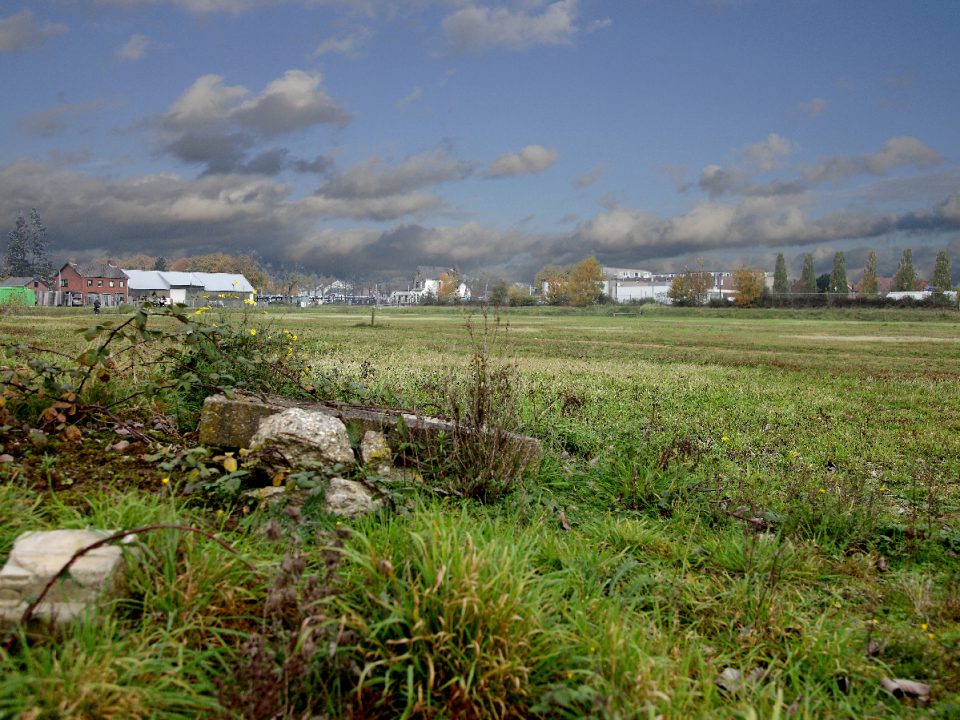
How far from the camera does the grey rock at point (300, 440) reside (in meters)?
4.31

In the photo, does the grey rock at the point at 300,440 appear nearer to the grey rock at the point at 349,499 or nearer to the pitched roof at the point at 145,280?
the grey rock at the point at 349,499

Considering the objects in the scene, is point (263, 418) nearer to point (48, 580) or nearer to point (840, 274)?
point (48, 580)

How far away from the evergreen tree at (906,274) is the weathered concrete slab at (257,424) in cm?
10474

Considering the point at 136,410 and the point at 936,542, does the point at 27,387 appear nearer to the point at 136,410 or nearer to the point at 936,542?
the point at 136,410

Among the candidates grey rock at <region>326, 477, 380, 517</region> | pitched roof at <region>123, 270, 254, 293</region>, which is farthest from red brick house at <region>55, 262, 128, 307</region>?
grey rock at <region>326, 477, 380, 517</region>

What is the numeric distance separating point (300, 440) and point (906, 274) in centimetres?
10821

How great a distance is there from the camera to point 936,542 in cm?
434

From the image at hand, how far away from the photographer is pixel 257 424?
463 cm

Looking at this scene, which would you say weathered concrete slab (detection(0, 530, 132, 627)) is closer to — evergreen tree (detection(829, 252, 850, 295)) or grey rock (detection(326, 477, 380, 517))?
grey rock (detection(326, 477, 380, 517))

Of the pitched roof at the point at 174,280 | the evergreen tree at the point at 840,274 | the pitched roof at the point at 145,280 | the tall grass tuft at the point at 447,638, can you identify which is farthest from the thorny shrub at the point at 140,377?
the evergreen tree at the point at 840,274

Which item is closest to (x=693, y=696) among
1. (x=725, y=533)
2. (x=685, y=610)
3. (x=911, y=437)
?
(x=685, y=610)

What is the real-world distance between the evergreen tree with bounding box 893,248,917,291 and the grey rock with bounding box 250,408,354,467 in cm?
10561

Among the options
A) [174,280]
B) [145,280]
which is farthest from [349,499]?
[174,280]

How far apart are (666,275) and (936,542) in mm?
166208
